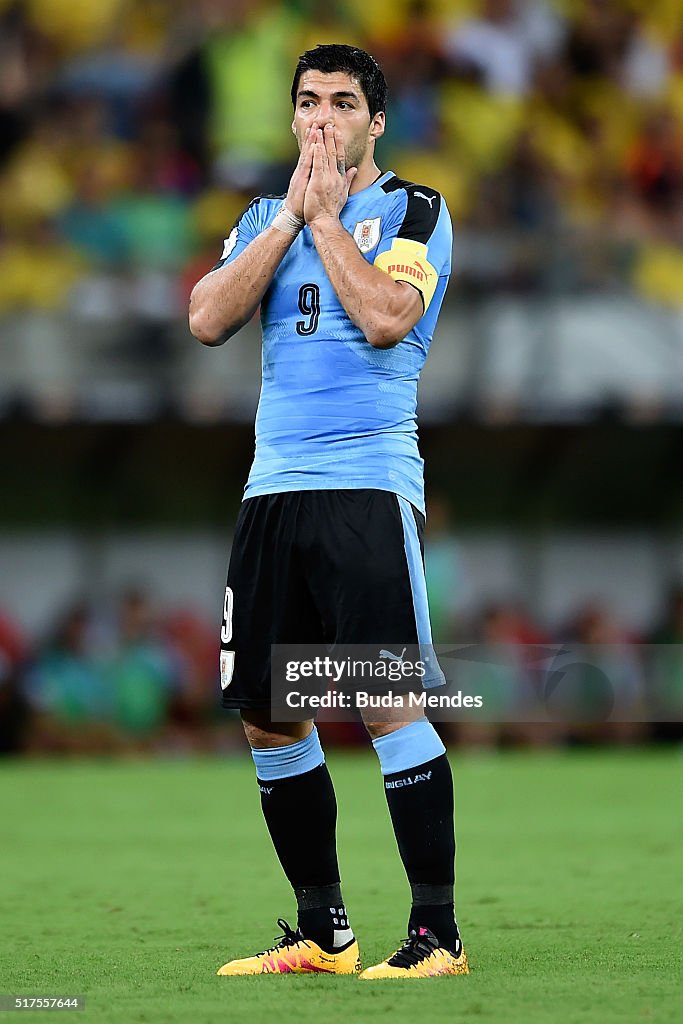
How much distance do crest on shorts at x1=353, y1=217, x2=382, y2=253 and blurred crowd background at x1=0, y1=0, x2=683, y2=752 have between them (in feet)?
27.1

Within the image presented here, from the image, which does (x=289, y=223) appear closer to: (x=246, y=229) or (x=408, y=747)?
(x=246, y=229)

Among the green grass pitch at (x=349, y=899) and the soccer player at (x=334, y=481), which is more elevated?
the soccer player at (x=334, y=481)

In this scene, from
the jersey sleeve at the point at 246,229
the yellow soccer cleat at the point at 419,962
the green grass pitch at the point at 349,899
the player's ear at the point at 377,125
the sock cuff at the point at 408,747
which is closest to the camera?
the green grass pitch at the point at 349,899

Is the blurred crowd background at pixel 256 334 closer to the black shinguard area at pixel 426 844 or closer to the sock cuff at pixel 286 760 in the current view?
the sock cuff at pixel 286 760

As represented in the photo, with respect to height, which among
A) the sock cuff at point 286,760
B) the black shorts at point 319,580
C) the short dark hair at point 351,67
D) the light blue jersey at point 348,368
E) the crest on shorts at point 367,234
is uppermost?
the short dark hair at point 351,67

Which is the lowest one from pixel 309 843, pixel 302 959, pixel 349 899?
pixel 349 899

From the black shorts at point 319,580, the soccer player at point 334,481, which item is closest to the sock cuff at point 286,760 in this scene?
the soccer player at point 334,481

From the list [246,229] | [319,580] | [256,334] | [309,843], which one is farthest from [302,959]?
[256,334]

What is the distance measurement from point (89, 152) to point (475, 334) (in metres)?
3.63

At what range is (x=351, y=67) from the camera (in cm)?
464

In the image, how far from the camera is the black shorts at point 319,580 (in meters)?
4.50

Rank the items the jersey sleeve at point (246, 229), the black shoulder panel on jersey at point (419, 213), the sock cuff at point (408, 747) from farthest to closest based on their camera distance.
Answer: the jersey sleeve at point (246, 229) < the black shoulder panel on jersey at point (419, 213) < the sock cuff at point (408, 747)

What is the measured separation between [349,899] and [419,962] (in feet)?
5.71

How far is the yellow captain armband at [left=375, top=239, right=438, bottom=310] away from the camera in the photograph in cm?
452
